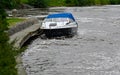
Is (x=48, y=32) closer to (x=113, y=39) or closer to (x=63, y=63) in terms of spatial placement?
(x=113, y=39)

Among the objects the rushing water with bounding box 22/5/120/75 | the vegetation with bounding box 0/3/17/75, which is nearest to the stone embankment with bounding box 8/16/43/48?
the rushing water with bounding box 22/5/120/75

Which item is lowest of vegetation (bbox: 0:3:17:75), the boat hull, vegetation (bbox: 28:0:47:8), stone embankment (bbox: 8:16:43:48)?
vegetation (bbox: 28:0:47:8)

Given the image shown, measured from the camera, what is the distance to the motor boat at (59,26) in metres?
46.4

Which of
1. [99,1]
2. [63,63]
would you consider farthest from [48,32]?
[99,1]

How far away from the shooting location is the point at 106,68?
89.7ft

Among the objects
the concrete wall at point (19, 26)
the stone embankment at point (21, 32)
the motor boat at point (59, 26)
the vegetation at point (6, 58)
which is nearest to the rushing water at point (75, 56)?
the stone embankment at point (21, 32)

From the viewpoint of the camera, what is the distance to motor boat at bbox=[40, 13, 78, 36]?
46.4 m

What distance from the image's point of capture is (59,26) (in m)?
46.7

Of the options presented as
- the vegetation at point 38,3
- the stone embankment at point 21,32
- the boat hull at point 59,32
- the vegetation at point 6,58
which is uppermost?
the vegetation at point 6,58

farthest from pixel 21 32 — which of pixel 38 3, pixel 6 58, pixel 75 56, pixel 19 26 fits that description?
pixel 38 3

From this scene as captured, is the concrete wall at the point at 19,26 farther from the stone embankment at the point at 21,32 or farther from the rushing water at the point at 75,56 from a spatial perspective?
the rushing water at the point at 75,56

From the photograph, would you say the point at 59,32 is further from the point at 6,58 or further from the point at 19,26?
the point at 6,58

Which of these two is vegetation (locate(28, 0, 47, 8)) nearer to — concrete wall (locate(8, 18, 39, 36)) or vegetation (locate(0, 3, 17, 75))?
concrete wall (locate(8, 18, 39, 36))

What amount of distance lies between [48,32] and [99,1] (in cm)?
10936
